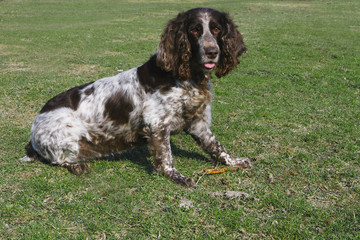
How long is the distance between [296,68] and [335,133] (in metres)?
4.56

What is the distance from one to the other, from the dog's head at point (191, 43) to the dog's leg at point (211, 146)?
86 centimetres

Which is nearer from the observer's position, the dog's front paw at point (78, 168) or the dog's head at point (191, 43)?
the dog's head at point (191, 43)

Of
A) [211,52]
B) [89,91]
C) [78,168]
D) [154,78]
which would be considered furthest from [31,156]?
[211,52]

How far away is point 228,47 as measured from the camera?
4.52 m

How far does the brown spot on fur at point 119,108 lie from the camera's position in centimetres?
457

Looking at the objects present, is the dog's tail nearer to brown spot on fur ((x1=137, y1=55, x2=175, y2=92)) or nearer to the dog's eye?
brown spot on fur ((x1=137, y1=55, x2=175, y2=92))

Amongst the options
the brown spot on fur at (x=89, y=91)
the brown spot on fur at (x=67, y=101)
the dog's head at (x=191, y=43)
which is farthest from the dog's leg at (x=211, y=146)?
the brown spot on fur at (x=67, y=101)

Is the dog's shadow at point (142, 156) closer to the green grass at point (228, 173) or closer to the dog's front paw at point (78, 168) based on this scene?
the green grass at point (228, 173)

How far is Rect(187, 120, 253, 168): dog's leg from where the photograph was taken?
4828 millimetres

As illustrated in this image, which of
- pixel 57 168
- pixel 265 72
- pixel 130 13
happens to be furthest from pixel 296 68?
pixel 130 13

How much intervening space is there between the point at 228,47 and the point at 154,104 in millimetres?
1164

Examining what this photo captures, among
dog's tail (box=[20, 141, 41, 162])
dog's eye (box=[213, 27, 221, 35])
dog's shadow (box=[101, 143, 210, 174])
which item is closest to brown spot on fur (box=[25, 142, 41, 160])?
dog's tail (box=[20, 141, 41, 162])

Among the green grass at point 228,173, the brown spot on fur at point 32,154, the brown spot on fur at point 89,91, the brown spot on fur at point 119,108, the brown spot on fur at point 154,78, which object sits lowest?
the green grass at point 228,173

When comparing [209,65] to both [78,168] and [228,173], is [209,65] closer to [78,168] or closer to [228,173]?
[228,173]
